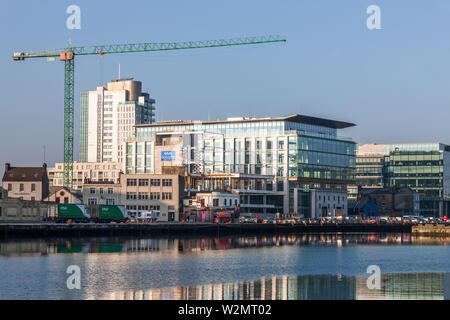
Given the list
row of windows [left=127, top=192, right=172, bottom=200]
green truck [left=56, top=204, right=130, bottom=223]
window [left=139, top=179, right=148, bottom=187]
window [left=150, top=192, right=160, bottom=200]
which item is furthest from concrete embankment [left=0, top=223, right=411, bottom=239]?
window [left=139, top=179, right=148, bottom=187]

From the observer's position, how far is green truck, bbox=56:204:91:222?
538 feet

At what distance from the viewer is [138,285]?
70188 mm

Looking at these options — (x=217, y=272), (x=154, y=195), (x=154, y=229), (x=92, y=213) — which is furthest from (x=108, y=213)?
(x=217, y=272)

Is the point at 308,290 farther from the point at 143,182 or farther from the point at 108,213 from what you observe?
the point at 143,182

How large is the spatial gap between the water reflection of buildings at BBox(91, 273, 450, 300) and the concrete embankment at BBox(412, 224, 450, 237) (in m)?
114

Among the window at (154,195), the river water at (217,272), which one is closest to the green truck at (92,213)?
the window at (154,195)

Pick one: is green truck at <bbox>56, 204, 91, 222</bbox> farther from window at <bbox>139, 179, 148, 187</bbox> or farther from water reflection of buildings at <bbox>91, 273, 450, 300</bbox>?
water reflection of buildings at <bbox>91, 273, 450, 300</bbox>

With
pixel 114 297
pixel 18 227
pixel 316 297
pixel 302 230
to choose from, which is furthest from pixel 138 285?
pixel 302 230

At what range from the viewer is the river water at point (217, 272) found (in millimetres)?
65562

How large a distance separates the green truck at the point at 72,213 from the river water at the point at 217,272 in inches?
1430

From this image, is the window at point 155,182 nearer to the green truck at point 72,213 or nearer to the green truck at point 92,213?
the green truck at point 92,213
